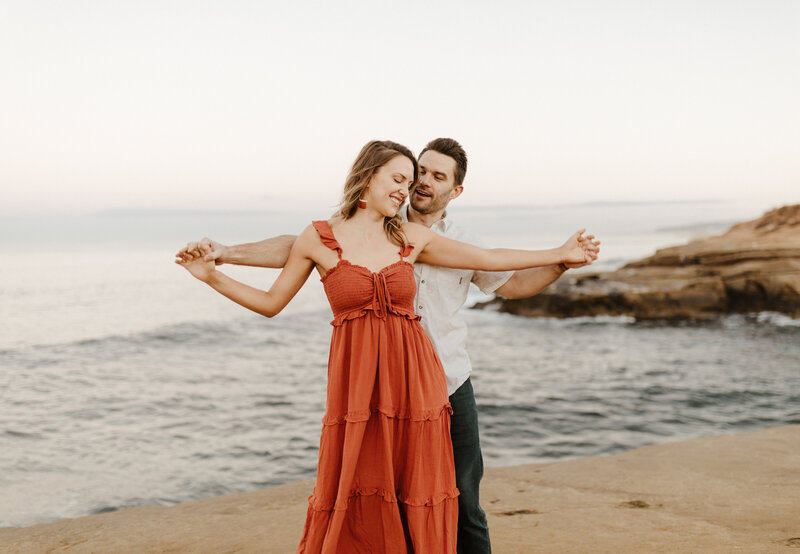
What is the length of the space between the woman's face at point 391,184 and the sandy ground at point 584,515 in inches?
103

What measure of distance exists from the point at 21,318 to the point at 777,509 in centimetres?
2307

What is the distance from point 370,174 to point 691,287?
69.4 ft

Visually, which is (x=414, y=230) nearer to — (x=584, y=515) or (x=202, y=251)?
(x=202, y=251)

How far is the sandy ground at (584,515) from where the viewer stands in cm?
439

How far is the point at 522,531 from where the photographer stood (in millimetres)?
4684

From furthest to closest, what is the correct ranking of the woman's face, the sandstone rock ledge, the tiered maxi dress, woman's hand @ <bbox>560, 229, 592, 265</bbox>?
→ the sandstone rock ledge → woman's hand @ <bbox>560, 229, 592, 265</bbox> → the woman's face → the tiered maxi dress

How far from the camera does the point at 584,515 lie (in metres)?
4.95

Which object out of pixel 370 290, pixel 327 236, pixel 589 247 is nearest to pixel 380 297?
pixel 370 290

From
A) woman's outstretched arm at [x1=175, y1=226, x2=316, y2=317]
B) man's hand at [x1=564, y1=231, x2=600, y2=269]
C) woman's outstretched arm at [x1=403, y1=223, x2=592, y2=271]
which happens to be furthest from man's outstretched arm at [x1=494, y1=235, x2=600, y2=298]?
woman's outstretched arm at [x1=175, y1=226, x2=316, y2=317]

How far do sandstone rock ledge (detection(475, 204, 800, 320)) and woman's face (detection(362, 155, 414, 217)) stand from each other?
64.5 ft

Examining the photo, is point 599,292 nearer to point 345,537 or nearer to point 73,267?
point 345,537

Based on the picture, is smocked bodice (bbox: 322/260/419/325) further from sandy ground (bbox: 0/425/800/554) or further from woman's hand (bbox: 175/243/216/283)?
sandy ground (bbox: 0/425/800/554)

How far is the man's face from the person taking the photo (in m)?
3.35

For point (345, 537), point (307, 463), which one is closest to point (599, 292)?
point (307, 463)
